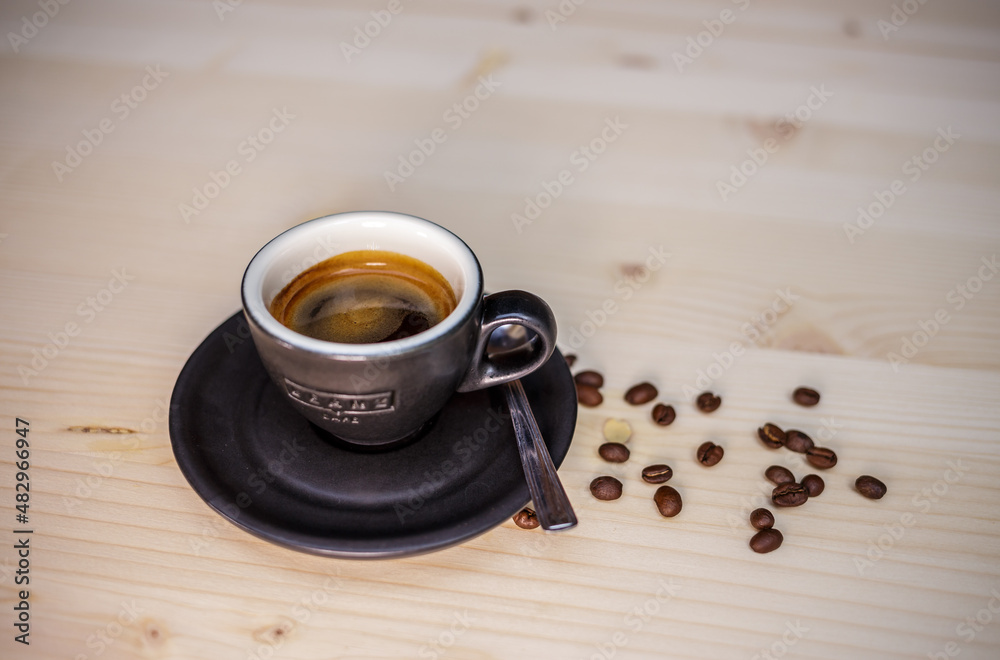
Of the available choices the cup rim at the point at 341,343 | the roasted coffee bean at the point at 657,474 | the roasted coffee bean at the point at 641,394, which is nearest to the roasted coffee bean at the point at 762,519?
the roasted coffee bean at the point at 657,474

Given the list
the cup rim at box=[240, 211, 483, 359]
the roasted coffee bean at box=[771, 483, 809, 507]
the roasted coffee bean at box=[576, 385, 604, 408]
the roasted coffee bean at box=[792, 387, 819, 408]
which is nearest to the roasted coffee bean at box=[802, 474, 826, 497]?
the roasted coffee bean at box=[771, 483, 809, 507]

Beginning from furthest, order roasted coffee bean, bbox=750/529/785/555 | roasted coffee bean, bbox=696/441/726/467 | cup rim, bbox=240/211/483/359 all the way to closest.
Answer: roasted coffee bean, bbox=696/441/726/467
roasted coffee bean, bbox=750/529/785/555
cup rim, bbox=240/211/483/359

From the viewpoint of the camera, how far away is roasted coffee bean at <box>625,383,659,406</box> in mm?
1141

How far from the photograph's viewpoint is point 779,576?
929 millimetres

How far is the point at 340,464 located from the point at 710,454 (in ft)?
1.57

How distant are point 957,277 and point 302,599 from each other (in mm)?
1223

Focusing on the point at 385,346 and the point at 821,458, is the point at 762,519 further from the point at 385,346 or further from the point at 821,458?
the point at 385,346

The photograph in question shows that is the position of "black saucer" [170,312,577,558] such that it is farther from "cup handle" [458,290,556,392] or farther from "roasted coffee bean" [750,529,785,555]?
"roasted coffee bean" [750,529,785,555]

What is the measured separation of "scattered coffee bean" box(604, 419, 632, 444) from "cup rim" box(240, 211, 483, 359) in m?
0.33

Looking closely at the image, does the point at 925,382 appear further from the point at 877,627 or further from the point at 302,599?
the point at 302,599

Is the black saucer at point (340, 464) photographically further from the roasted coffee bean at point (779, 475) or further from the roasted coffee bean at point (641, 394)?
the roasted coffee bean at point (779, 475)

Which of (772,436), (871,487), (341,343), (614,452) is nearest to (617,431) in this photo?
(614,452)

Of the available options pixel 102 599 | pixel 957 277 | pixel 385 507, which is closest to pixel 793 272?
pixel 957 277

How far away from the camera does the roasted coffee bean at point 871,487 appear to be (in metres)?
1.01
